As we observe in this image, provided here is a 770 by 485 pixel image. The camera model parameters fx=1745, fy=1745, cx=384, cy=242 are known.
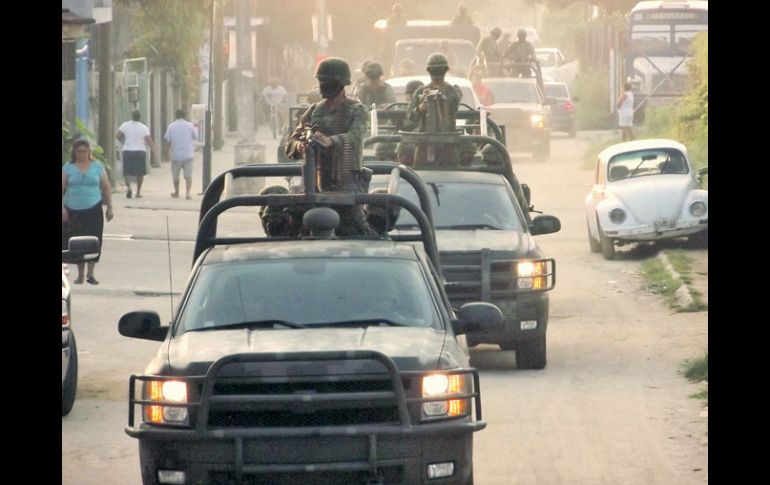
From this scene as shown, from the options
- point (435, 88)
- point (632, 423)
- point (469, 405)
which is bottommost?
point (632, 423)

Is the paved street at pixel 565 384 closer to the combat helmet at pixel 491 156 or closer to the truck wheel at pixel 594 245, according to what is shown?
the truck wheel at pixel 594 245

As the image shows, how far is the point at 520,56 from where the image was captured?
1625 inches

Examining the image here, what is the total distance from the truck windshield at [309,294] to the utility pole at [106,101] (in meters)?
23.3

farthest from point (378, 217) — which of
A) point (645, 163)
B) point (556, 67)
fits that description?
point (556, 67)

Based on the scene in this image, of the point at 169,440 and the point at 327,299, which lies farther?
the point at 327,299

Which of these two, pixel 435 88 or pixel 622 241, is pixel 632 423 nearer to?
pixel 435 88

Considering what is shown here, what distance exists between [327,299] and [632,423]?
3.38 meters

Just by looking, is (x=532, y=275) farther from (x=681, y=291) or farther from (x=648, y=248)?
(x=648, y=248)

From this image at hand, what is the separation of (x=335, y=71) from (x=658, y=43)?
3660cm

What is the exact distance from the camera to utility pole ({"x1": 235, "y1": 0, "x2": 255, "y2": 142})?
32.1 metres

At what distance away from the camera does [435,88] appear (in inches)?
660

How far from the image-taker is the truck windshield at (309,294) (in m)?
8.17
